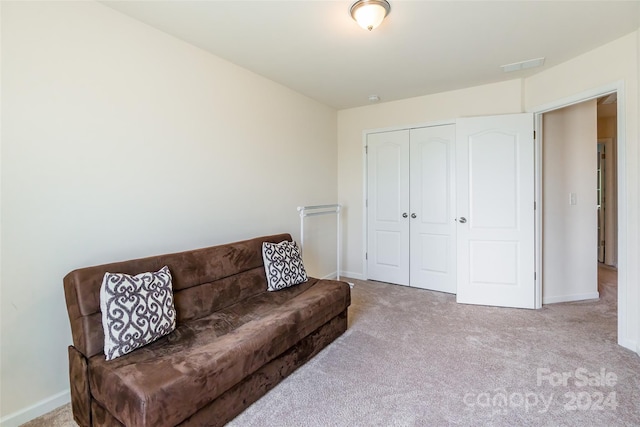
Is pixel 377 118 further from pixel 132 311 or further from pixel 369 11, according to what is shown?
pixel 132 311

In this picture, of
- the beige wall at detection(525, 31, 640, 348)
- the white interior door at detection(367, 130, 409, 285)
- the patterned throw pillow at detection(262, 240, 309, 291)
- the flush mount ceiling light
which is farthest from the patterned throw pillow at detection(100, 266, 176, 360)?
the beige wall at detection(525, 31, 640, 348)

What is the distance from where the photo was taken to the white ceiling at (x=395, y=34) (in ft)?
6.77

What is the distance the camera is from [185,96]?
2.50 meters

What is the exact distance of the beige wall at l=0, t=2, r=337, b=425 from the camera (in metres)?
1.68

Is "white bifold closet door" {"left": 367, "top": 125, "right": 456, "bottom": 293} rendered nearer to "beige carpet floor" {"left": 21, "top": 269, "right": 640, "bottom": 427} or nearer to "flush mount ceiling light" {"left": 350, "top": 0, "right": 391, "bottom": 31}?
"beige carpet floor" {"left": 21, "top": 269, "right": 640, "bottom": 427}

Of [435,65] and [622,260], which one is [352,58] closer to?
[435,65]

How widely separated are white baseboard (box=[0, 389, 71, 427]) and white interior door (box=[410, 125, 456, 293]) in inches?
141

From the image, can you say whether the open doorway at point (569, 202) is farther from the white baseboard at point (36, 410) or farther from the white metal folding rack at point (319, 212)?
the white baseboard at point (36, 410)

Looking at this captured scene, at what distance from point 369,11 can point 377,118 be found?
2361 millimetres

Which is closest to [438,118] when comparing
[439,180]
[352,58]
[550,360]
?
[439,180]

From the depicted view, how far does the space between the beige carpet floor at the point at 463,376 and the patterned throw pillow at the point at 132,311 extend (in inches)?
24.4

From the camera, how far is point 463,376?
2.09m

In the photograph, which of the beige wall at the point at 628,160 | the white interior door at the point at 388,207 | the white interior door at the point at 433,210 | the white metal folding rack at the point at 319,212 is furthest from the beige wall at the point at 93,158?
the beige wall at the point at 628,160

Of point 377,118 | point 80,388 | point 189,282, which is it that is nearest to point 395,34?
point 377,118
